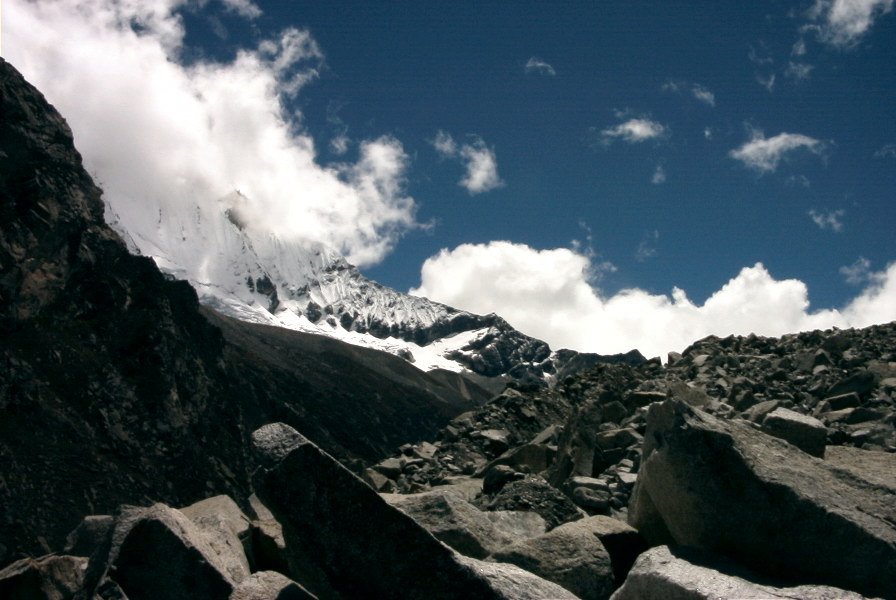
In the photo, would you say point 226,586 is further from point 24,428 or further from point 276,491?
point 24,428

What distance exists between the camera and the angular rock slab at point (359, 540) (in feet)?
19.6

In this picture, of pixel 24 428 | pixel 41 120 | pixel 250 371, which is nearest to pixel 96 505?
pixel 24 428

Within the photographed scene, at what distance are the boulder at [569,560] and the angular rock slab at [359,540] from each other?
0.88 metres

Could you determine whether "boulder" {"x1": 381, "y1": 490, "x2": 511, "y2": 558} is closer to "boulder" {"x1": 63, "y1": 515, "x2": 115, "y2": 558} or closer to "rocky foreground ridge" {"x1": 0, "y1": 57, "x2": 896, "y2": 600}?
"rocky foreground ridge" {"x1": 0, "y1": 57, "x2": 896, "y2": 600}

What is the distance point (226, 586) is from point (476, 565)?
235 centimetres

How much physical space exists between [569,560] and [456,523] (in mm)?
1291

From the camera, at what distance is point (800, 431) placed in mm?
9633

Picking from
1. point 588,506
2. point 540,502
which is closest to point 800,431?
point 588,506

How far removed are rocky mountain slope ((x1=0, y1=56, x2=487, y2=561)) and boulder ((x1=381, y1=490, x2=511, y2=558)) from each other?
46.4 metres

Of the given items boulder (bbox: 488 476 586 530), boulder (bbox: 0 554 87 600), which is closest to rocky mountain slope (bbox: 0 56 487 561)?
boulder (bbox: 488 476 586 530)

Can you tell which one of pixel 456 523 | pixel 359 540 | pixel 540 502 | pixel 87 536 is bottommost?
pixel 87 536

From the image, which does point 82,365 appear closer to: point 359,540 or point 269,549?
point 269,549

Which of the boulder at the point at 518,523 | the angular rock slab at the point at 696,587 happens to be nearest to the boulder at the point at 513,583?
the angular rock slab at the point at 696,587

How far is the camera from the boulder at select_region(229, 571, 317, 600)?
6.41m
